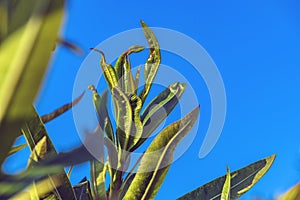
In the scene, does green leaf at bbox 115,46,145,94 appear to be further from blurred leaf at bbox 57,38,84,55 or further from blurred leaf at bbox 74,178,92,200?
blurred leaf at bbox 57,38,84,55

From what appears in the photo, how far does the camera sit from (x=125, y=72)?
133cm

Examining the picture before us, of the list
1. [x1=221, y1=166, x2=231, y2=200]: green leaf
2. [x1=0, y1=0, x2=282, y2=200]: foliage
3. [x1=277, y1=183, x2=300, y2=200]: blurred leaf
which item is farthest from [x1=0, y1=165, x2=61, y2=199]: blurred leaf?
[x1=221, y1=166, x2=231, y2=200]: green leaf

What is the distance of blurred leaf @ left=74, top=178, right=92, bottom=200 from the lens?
120 cm

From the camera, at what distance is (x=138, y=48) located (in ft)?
3.96

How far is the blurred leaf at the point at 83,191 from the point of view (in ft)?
3.95

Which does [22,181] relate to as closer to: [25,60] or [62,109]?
[25,60]

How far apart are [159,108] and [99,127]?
0.22 meters

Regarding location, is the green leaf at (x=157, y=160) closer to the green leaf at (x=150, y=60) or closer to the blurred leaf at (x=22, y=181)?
the green leaf at (x=150, y=60)

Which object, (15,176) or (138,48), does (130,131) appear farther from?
(15,176)

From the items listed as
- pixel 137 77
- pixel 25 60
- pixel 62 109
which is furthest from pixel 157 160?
pixel 25 60

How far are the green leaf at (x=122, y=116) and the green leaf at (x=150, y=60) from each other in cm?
8

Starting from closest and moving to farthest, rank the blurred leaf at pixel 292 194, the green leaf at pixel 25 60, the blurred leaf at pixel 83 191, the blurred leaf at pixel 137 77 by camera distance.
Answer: the green leaf at pixel 25 60 < the blurred leaf at pixel 292 194 < the blurred leaf at pixel 83 191 < the blurred leaf at pixel 137 77

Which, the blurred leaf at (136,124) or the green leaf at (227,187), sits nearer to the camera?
the green leaf at (227,187)

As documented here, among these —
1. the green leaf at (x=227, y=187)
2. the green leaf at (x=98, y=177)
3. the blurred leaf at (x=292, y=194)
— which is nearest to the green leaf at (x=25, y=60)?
the blurred leaf at (x=292, y=194)
